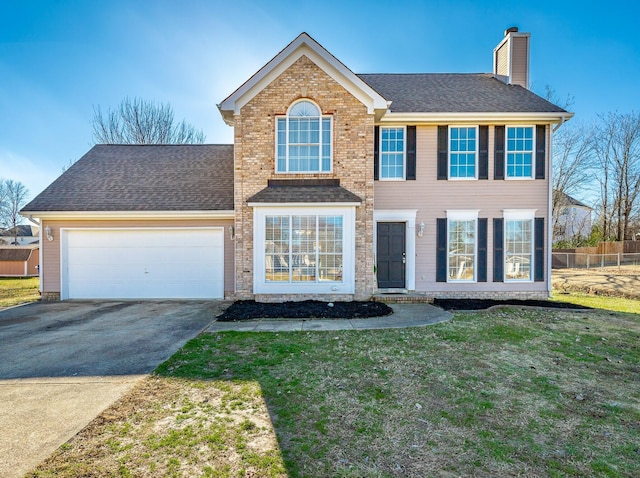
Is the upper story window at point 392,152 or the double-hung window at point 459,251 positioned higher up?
the upper story window at point 392,152

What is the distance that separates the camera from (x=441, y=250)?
34.2 feet

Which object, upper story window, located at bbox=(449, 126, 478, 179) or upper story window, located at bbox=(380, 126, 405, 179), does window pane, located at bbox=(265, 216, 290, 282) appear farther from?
upper story window, located at bbox=(449, 126, 478, 179)

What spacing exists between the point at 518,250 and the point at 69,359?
12.2 meters

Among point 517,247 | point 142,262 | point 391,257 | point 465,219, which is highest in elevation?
point 465,219

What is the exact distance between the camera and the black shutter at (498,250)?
10.4 meters

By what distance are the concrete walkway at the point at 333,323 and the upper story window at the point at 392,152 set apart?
482cm

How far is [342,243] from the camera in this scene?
936 cm

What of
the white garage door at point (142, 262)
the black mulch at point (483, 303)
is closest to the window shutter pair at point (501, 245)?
the black mulch at point (483, 303)

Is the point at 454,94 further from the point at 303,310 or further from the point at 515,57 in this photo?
the point at 303,310

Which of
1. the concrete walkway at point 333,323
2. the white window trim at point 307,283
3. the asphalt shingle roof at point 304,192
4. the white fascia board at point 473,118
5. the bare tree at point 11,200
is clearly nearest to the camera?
the concrete walkway at point 333,323

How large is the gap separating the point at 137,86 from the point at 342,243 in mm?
23047

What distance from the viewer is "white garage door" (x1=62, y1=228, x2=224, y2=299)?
10508mm

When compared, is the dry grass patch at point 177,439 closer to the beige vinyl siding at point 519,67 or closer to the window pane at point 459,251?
the window pane at point 459,251

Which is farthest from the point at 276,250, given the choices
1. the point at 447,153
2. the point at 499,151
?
the point at 499,151
